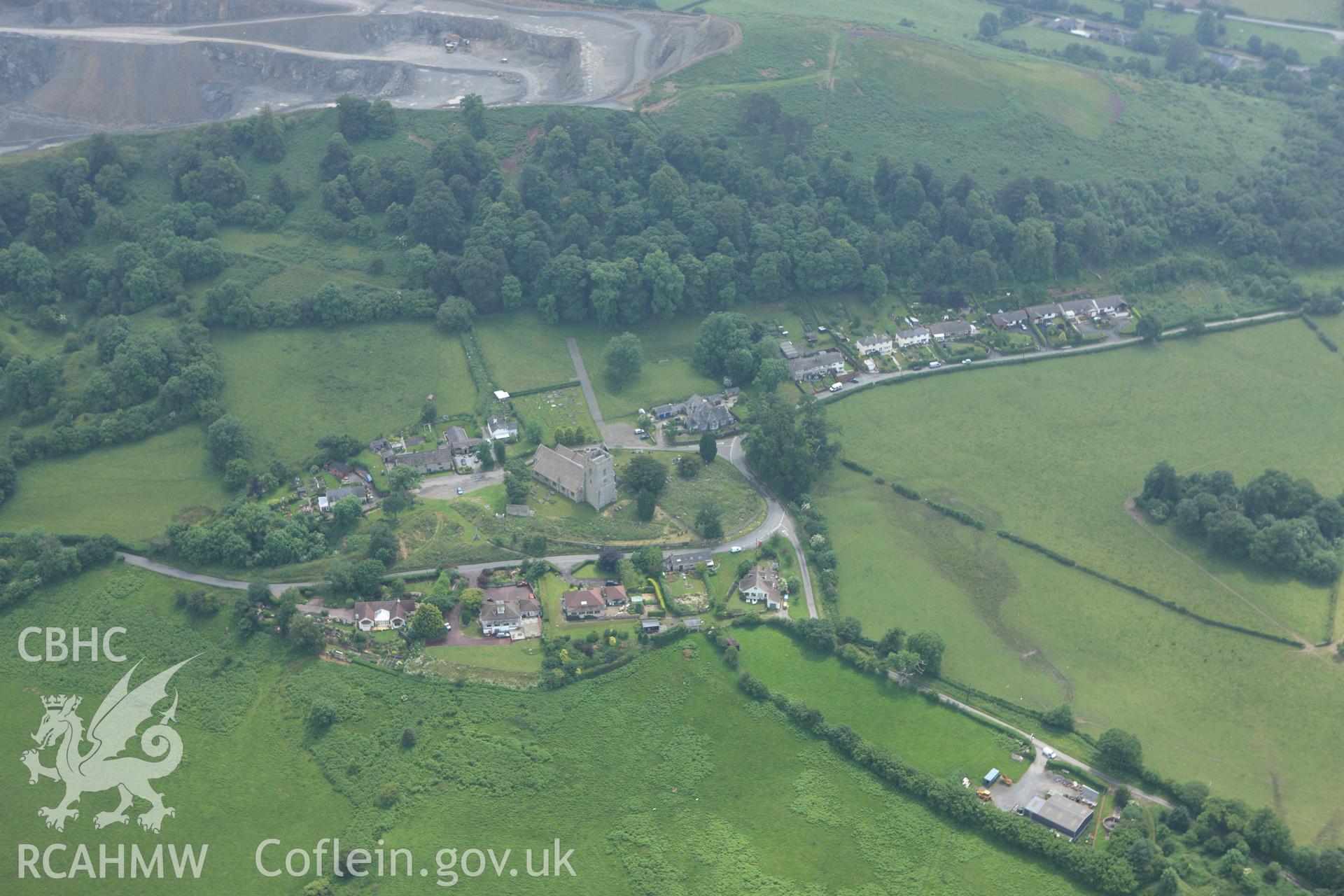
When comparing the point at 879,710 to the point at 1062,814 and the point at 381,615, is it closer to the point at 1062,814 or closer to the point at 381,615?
the point at 1062,814

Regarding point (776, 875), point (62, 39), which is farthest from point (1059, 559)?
point (62, 39)

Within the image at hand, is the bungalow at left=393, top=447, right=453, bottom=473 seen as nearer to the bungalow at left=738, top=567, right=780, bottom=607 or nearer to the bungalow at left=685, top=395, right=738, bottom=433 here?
the bungalow at left=685, top=395, right=738, bottom=433

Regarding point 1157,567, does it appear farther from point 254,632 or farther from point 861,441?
point 254,632

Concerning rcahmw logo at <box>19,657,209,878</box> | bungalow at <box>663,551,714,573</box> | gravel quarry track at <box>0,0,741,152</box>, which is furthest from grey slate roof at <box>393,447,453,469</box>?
gravel quarry track at <box>0,0,741,152</box>

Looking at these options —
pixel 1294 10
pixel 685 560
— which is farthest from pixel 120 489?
pixel 1294 10

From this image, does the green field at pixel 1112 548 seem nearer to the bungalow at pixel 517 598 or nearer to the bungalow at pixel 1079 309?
the bungalow at pixel 1079 309

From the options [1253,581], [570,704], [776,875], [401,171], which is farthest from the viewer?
[401,171]
